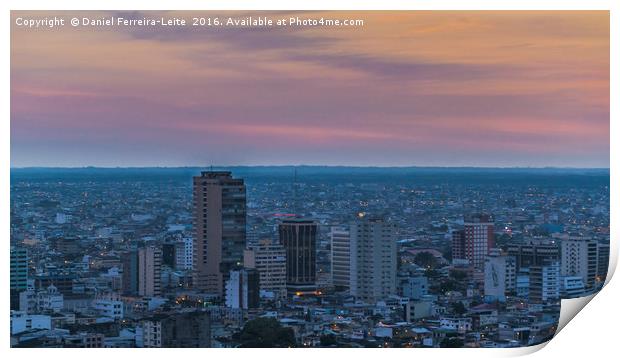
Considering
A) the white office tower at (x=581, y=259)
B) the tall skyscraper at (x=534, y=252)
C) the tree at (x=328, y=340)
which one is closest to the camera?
the white office tower at (x=581, y=259)

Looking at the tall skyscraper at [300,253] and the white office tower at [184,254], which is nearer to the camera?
the white office tower at [184,254]

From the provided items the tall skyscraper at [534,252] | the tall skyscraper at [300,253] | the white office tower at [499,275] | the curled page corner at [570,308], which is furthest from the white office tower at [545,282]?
the tall skyscraper at [300,253]

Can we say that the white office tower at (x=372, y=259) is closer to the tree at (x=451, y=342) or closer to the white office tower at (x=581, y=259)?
the tree at (x=451, y=342)

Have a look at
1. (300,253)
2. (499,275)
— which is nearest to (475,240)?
(499,275)

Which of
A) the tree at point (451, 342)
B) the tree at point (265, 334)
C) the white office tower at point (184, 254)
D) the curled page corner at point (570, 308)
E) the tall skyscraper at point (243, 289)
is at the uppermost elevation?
the white office tower at point (184, 254)

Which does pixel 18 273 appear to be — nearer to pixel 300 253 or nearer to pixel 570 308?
pixel 300 253
